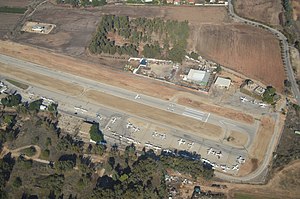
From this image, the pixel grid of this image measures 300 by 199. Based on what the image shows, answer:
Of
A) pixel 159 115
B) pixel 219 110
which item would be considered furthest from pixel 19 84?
pixel 219 110

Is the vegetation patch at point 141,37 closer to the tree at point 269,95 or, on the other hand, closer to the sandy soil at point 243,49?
the sandy soil at point 243,49

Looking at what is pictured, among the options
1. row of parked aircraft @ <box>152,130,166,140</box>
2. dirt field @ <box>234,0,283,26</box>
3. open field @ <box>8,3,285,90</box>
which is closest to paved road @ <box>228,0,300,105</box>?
open field @ <box>8,3,285,90</box>

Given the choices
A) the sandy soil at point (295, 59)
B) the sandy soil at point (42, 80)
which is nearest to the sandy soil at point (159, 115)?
the sandy soil at point (42, 80)

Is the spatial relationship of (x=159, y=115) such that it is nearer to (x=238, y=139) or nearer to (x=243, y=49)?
(x=238, y=139)

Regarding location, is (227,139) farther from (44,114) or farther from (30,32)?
(30,32)

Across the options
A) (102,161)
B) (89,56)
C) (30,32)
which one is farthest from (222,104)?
(30,32)

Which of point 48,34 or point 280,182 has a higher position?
point 48,34

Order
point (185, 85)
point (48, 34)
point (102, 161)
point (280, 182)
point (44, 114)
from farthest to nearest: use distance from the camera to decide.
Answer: point (48, 34) → point (185, 85) → point (44, 114) → point (102, 161) → point (280, 182)

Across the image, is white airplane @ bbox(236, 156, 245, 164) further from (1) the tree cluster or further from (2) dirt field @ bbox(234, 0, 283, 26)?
(2) dirt field @ bbox(234, 0, 283, 26)
